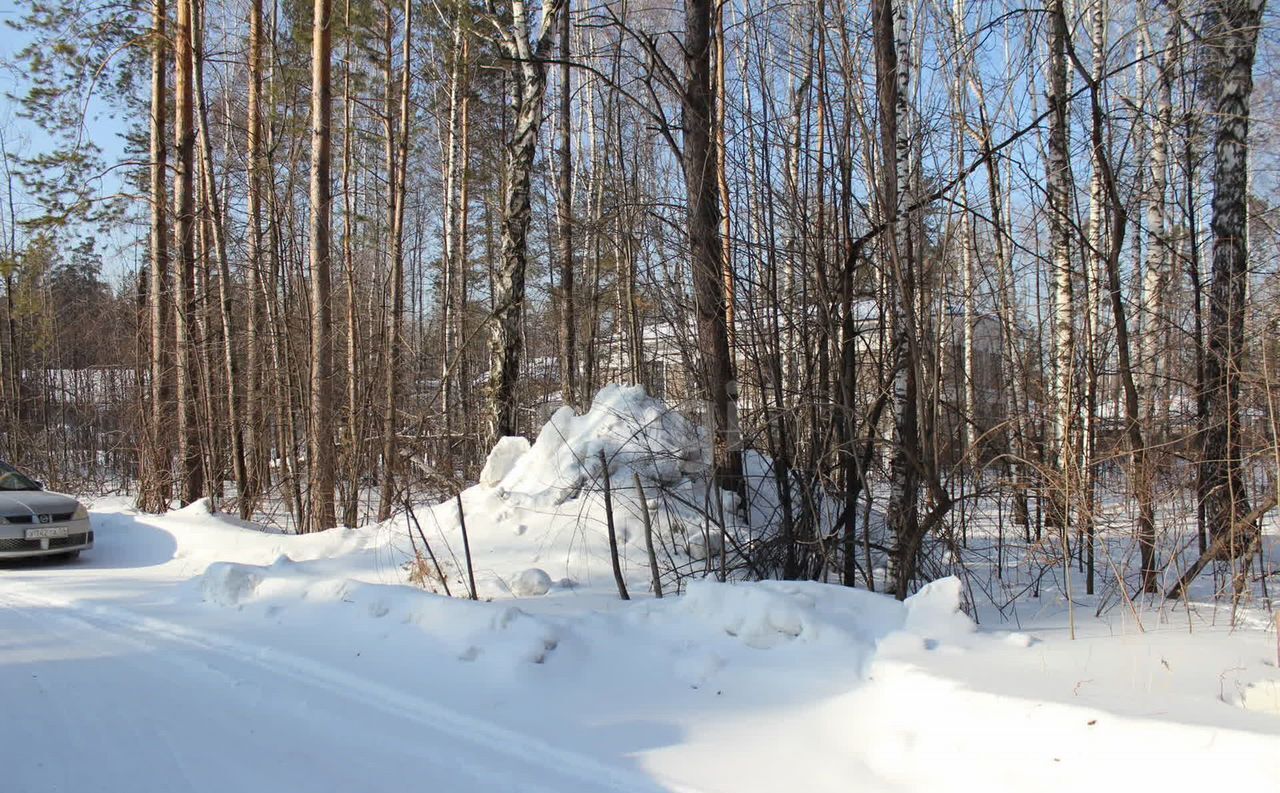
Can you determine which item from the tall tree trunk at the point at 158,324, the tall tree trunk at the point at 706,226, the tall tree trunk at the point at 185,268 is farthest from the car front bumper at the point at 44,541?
the tall tree trunk at the point at 706,226

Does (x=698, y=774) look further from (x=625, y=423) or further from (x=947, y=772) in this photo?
(x=625, y=423)

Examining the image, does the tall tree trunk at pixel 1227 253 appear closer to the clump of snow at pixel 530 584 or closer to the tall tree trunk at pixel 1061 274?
the tall tree trunk at pixel 1061 274

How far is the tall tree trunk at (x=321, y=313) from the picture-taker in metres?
10.1

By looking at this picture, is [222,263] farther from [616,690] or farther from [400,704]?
[616,690]

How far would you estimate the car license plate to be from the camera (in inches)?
348

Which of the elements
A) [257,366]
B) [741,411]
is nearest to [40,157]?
[257,366]

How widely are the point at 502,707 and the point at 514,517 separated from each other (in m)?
3.95

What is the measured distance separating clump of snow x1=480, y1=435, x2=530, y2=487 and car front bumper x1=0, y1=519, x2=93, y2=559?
16.8 feet

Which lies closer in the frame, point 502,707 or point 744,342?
point 502,707

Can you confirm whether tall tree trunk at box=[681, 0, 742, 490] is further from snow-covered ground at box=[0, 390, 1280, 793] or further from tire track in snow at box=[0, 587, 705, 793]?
tire track in snow at box=[0, 587, 705, 793]

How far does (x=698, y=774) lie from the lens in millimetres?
3320

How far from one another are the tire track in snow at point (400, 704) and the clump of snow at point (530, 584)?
71.5 inches

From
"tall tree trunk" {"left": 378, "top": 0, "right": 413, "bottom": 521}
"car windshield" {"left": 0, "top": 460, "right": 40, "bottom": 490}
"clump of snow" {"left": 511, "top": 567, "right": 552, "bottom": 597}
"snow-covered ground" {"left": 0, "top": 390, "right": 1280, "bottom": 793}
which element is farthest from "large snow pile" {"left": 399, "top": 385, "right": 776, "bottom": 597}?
"car windshield" {"left": 0, "top": 460, "right": 40, "bottom": 490}

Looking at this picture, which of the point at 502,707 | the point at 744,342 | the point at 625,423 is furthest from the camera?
the point at 625,423
